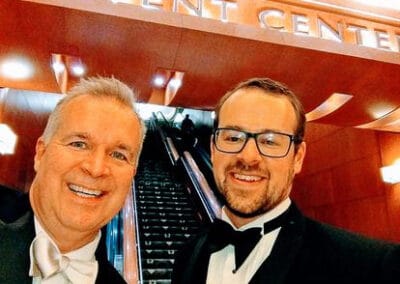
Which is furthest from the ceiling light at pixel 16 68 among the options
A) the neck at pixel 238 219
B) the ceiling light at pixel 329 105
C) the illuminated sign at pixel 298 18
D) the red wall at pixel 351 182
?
the red wall at pixel 351 182

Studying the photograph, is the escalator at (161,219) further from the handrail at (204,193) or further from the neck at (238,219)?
the neck at (238,219)

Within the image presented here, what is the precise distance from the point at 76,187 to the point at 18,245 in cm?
Answer: 27

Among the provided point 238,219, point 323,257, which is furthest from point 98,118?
point 323,257

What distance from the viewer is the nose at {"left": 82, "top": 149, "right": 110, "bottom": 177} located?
4.25ft

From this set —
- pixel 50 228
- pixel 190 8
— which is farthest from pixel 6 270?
pixel 190 8

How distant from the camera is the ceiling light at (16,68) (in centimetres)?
395

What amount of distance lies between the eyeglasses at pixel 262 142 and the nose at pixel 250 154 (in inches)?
0.5

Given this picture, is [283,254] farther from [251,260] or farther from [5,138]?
[5,138]

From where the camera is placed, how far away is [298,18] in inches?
175

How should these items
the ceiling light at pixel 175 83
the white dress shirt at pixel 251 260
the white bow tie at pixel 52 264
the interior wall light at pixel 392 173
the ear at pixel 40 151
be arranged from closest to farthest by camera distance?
the white bow tie at pixel 52 264
the ear at pixel 40 151
the white dress shirt at pixel 251 260
the ceiling light at pixel 175 83
the interior wall light at pixel 392 173

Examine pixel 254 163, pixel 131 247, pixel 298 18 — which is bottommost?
pixel 131 247

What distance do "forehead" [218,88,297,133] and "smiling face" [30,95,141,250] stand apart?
0.49 m

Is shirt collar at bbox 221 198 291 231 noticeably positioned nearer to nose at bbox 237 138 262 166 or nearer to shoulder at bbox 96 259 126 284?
nose at bbox 237 138 262 166

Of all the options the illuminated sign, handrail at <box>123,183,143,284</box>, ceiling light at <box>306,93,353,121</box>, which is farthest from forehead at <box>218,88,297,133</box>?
ceiling light at <box>306,93,353,121</box>
